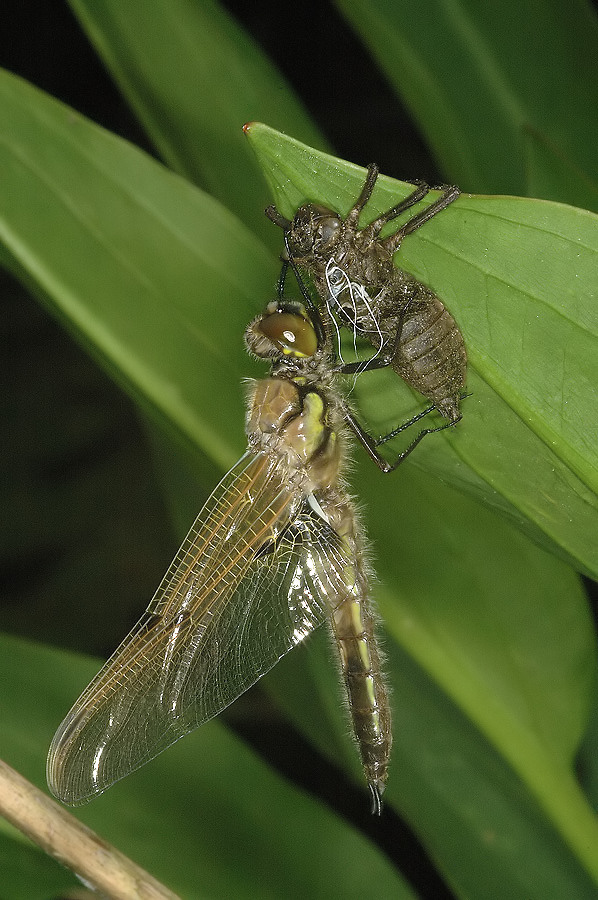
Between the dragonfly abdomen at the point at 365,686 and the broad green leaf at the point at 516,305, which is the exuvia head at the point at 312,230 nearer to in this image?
the broad green leaf at the point at 516,305

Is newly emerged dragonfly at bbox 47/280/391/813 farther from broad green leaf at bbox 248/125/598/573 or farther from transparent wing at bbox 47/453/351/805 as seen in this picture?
broad green leaf at bbox 248/125/598/573

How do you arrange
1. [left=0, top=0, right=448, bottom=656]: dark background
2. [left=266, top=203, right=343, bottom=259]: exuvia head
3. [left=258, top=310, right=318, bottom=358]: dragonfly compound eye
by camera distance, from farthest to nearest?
[left=0, top=0, right=448, bottom=656]: dark background, [left=258, top=310, right=318, bottom=358]: dragonfly compound eye, [left=266, top=203, right=343, bottom=259]: exuvia head

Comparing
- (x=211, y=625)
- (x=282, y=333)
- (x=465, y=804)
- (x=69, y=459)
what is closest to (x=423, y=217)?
(x=282, y=333)

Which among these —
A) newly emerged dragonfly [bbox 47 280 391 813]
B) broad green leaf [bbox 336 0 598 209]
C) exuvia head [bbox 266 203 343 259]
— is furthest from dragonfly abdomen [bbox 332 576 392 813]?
broad green leaf [bbox 336 0 598 209]

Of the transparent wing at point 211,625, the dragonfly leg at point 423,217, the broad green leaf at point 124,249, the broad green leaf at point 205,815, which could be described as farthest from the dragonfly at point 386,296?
the broad green leaf at point 205,815

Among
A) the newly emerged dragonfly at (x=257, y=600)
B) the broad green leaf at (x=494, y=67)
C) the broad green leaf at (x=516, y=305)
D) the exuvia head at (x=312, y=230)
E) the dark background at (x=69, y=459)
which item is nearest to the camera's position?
the broad green leaf at (x=516, y=305)
